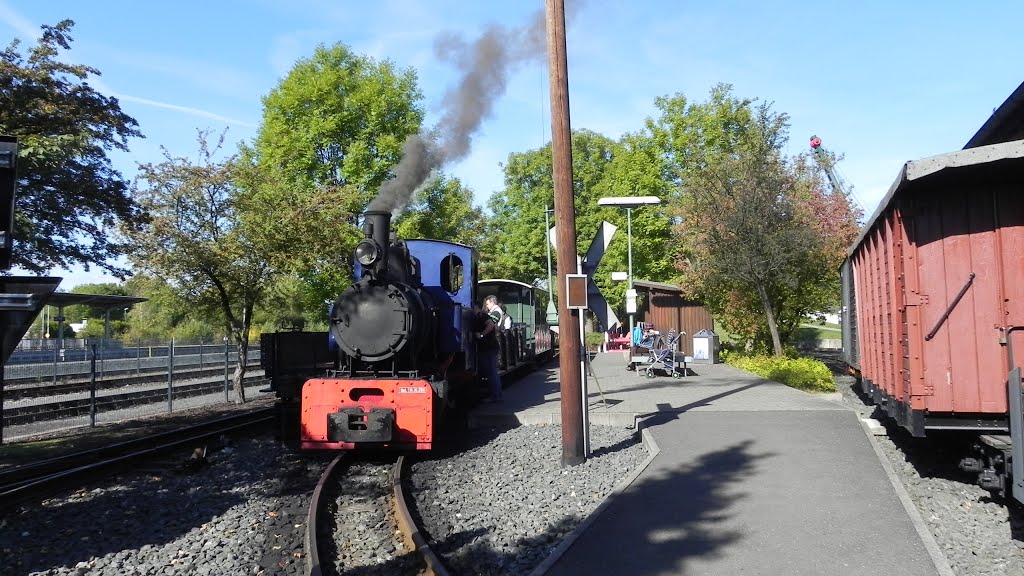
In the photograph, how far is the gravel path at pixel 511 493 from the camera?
18.3 feet

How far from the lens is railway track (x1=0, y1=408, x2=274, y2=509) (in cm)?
725

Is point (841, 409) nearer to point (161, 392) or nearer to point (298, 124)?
point (161, 392)

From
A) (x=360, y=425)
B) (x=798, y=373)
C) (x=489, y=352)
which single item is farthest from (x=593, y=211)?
(x=360, y=425)

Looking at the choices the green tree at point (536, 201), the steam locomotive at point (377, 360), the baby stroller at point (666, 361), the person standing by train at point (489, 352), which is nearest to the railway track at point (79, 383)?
the steam locomotive at point (377, 360)

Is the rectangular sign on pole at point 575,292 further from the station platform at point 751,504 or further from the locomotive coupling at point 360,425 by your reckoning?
the locomotive coupling at point 360,425

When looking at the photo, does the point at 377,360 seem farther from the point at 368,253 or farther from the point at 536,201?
the point at 536,201

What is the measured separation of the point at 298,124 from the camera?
85.0ft

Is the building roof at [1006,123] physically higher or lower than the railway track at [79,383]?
higher

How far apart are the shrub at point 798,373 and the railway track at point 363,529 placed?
979 centimetres

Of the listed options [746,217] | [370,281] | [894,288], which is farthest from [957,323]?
[746,217]

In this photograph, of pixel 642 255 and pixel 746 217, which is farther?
pixel 642 255

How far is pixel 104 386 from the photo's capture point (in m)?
19.3

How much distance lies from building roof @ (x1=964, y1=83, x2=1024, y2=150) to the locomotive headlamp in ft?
30.6

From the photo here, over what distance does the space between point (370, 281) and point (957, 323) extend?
6193 millimetres
